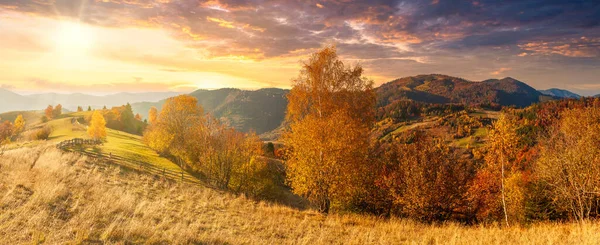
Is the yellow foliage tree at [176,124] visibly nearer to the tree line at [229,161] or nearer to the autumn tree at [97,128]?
the tree line at [229,161]

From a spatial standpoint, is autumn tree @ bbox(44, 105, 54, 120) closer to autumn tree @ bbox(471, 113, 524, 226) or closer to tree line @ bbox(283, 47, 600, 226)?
tree line @ bbox(283, 47, 600, 226)

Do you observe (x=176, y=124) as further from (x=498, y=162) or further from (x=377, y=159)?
(x=498, y=162)

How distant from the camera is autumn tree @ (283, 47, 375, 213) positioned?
24719 millimetres

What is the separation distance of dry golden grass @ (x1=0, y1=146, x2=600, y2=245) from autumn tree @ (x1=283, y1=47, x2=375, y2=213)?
5174mm

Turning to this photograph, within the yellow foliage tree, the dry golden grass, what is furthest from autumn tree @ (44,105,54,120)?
Result: the dry golden grass

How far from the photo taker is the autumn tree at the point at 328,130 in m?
24.7

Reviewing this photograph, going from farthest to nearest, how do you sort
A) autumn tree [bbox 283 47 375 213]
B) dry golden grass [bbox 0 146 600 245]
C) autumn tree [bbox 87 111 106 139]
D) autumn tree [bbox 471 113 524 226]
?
autumn tree [bbox 87 111 106 139]
autumn tree [bbox 471 113 524 226]
autumn tree [bbox 283 47 375 213]
dry golden grass [bbox 0 146 600 245]

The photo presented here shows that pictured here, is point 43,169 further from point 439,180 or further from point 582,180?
point 582,180

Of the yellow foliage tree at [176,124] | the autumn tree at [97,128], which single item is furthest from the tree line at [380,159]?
the autumn tree at [97,128]

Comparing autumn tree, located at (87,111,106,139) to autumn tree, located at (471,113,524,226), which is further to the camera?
autumn tree, located at (87,111,106,139)

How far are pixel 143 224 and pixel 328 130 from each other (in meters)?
16.2

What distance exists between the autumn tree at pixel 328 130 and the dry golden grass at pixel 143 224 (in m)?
5.17

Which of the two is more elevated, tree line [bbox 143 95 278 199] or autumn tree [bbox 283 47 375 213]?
autumn tree [bbox 283 47 375 213]

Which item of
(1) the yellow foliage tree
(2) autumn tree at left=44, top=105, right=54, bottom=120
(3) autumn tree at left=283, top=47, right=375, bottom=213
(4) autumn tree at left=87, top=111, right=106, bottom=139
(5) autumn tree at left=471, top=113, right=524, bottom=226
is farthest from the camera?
(2) autumn tree at left=44, top=105, right=54, bottom=120
